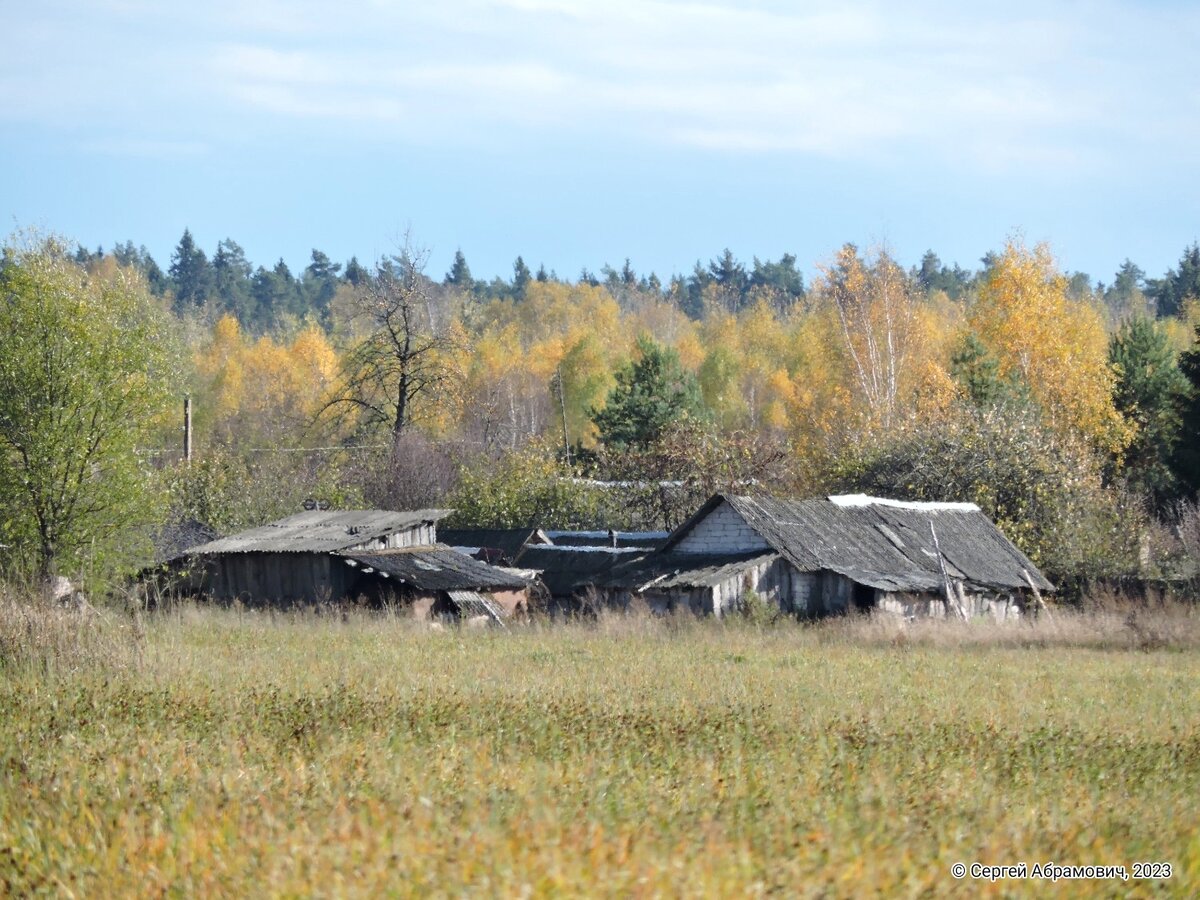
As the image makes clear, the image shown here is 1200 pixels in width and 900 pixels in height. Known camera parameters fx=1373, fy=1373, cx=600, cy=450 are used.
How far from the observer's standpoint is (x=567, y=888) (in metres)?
6.41

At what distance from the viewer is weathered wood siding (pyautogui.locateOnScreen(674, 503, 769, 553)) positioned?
36.3m

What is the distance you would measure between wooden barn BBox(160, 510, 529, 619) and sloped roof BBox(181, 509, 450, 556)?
0.03 metres

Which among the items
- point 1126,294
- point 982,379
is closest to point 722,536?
point 982,379

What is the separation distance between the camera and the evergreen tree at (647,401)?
2355 inches

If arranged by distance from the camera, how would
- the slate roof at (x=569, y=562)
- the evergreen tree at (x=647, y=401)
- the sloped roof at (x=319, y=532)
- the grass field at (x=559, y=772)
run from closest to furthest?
1. the grass field at (x=559, y=772)
2. the sloped roof at (x=319, y=532)
3. the slate roof at (x=569, y=562)
4. the evergreen tree at (x=647, y=401)

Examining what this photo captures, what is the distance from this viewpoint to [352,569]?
38.7 meters

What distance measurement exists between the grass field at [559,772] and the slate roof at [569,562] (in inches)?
799

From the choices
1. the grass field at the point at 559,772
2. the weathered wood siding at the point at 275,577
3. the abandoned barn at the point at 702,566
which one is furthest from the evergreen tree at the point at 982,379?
the grass field at the point at 559,772

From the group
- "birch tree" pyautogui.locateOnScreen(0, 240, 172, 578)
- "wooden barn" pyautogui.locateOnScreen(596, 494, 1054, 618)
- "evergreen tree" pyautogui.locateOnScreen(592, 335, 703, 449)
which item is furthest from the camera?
"evergreen tree" pyautogui.locateOnScreen(592, 335, 703, 449)

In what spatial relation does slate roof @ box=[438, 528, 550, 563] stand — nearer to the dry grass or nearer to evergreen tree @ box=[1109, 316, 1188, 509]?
evergreen tree @ box=[1109, 316, 1188, 509]

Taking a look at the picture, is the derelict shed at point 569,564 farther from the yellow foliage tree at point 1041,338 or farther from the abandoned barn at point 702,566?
the yellow foliage tree at point 1041,338

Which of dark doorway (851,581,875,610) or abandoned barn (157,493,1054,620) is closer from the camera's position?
dark doorway (851,581,875,610)

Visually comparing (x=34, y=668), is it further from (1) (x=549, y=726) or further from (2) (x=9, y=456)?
(2) (x=9, y=456)

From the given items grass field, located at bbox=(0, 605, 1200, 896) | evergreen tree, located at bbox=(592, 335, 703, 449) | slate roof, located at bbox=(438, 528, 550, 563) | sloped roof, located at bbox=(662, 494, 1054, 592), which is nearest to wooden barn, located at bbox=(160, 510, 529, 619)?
slate roof, located at bbox=(438, 528, 550, 563)
